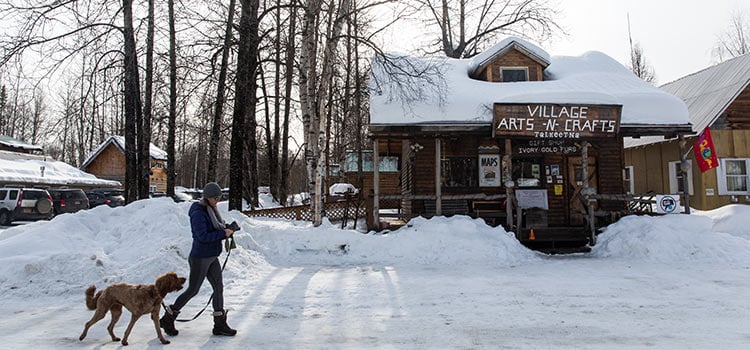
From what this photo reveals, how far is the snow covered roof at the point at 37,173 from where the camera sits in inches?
1259

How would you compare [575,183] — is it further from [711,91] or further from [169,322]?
[169,322]

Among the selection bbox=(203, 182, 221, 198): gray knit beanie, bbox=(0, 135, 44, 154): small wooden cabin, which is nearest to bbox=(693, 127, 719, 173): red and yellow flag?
bbox=(203, 182, 221, 198): gray knit beanie

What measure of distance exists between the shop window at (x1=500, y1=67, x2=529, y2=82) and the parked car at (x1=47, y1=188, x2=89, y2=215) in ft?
74.1

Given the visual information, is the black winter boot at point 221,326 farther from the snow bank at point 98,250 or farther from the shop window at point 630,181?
the shop window at point 630,181

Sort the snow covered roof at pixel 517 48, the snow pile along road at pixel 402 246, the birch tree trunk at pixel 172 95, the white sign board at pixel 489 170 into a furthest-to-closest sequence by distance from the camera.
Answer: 1. the snow covered roof at pixel 517 48
2. the white sign board at pixel 489 170
3. the birch tree trunk at pixel 172 95
4. the snow pile along road at pixel 402 246

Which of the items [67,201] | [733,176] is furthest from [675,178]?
[67,201]

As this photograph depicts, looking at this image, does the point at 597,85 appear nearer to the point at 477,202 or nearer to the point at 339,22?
the point at 477,202

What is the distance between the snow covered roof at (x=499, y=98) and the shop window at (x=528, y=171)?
2598 mm

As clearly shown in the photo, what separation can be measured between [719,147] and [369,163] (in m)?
19.6

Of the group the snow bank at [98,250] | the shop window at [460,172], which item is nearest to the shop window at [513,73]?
the shop window at [460,172]

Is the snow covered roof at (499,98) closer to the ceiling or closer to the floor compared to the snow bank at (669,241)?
closer to the ceiling

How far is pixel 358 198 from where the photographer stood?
17344 mm

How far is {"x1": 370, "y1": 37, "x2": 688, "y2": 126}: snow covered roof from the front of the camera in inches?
522

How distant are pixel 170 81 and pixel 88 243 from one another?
8901 mm
